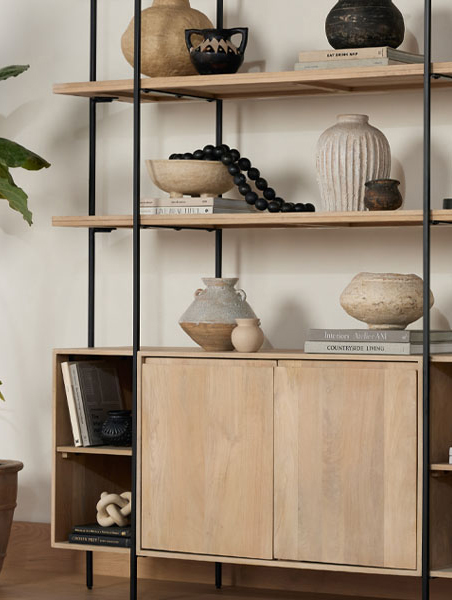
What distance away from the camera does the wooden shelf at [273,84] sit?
380 cm

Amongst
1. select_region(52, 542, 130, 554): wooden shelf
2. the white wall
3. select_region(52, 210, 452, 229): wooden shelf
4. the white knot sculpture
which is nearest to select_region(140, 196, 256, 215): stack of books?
select_region(52, 210, 452, 229): wooden shelf

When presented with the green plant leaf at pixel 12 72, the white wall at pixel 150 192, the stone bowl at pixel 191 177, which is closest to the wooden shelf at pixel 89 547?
the white wall at pixel 150 192

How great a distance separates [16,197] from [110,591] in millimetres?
1355

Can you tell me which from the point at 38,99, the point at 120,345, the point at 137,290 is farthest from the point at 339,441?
the point at 38,99

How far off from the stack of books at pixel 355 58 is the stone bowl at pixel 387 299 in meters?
0.63

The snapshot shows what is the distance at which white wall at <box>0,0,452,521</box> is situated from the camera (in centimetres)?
420

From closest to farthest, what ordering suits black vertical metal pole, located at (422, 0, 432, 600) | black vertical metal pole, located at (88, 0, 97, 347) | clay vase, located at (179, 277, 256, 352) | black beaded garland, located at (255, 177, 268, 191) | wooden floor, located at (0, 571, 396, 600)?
black vertical metal pole, located at (422, 0, 432, 600), clay vase, located at (179, 277, 256, 352), black beaded garland, located at (255, 177, 268, 191), wooden floor, located at (0, 571, 396, 600), black vertical metal pole, located at (88, 0, 97, 347)

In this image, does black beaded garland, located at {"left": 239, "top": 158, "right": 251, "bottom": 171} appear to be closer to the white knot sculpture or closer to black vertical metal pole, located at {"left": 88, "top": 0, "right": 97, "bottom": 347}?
black vertical metal pole, located at {"left": 88, "top": 0, "right": 97, "bottom": 347}

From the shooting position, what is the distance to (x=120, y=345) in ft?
15.1

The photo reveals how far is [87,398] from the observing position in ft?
13.9

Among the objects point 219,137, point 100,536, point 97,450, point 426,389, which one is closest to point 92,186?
point 219,137

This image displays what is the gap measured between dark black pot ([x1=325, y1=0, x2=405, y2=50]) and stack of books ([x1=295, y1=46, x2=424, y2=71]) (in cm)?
4

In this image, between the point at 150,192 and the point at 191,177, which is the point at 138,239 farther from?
the point at 150,192

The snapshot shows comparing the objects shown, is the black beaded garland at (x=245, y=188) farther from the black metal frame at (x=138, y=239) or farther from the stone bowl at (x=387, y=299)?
the stone bowl at (x=387, y=299)
